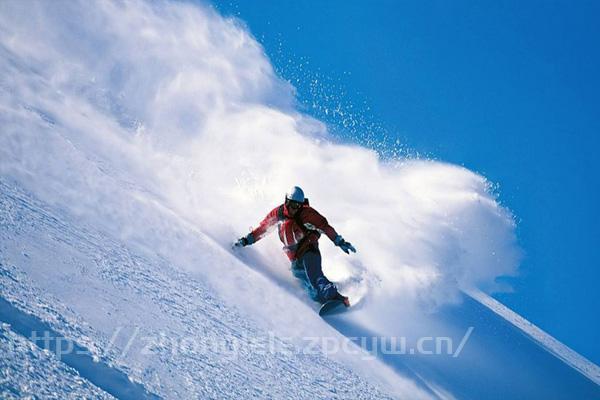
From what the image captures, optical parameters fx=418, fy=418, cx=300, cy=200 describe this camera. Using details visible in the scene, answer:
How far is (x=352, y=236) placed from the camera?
1384cm

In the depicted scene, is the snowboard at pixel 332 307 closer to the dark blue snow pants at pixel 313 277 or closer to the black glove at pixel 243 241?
the dark blue snow pants at pixel 313 277

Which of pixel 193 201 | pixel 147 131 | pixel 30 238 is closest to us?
pixel 30 238

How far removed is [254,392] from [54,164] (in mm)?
3798

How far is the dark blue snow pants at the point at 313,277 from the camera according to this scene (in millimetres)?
6348

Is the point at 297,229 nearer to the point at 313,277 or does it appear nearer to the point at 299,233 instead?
the point at 299,233

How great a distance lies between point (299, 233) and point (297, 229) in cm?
8

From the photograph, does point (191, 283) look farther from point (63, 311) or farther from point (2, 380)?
point (2, 380)

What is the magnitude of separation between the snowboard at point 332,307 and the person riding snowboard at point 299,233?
74 centimetres

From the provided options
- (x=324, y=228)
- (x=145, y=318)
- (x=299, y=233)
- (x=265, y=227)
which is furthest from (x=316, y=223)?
(x=145, y=318)

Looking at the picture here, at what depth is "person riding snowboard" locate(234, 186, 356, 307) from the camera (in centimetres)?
692

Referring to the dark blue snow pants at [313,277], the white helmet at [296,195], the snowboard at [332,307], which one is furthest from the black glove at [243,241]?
the snowboard at [332,307]

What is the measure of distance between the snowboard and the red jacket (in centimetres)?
126

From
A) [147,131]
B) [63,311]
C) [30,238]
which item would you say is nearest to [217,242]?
[30,238]

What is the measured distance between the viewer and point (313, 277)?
22.1 ft
